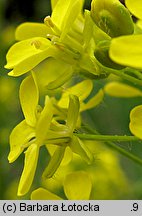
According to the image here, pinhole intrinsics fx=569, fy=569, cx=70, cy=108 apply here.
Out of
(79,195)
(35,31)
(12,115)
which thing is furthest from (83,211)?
(12,115)

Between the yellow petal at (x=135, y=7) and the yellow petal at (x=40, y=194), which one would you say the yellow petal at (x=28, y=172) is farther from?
the yellow petal at (x=135, y=7)

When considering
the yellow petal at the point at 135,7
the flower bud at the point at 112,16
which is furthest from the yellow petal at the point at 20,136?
the yellow petal at the point at 135,7

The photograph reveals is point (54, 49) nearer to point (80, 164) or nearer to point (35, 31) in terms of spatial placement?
point (35, 31)

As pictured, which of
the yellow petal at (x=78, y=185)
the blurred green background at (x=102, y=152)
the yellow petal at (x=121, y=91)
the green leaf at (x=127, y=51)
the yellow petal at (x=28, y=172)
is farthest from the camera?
the blurred green background at (x=102, y=152)

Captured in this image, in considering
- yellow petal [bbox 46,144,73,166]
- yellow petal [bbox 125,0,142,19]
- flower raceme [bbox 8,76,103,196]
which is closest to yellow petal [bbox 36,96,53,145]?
flower raceme [bbox 8,76,103,196]

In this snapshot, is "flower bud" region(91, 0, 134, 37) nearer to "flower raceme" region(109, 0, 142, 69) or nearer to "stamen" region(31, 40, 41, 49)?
"stamen" region(31, 40, 41, 49)
